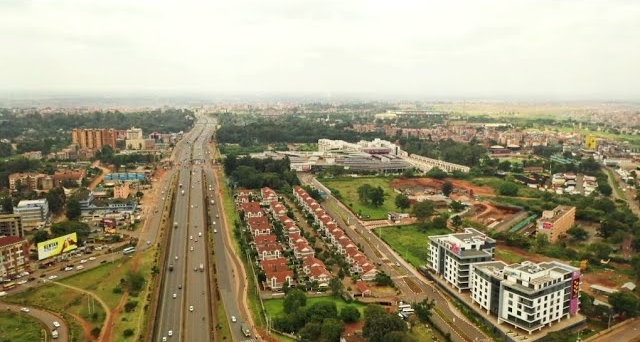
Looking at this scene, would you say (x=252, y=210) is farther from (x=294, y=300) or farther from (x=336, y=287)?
(x=294, y=300)

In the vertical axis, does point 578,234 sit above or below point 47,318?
above

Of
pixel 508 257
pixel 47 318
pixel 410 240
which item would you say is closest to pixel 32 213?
pixel 47 318

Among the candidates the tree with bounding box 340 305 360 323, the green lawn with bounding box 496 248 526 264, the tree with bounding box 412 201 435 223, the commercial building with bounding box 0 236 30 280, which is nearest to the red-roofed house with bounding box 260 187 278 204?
the tree with bounding box 412 201 435 223

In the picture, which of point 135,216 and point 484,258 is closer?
point 484,258

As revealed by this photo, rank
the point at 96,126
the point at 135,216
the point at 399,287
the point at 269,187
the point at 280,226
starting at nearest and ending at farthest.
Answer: the point at 399,287 < the point at 280,226 < the point at 135,216 < the point at 269,187 < the point at 96,126

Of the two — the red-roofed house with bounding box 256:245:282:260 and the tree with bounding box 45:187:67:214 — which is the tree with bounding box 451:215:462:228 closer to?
the red-roofed house with bounding box 256:245:282:260

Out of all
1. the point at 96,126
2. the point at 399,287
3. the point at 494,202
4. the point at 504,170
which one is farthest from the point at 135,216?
the point at 96,126

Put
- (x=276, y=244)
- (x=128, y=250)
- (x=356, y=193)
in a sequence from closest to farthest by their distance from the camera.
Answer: (x=276, y=244)
(x=128, y=250)
(x=356, y=193)

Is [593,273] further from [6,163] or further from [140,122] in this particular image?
[140,122]
